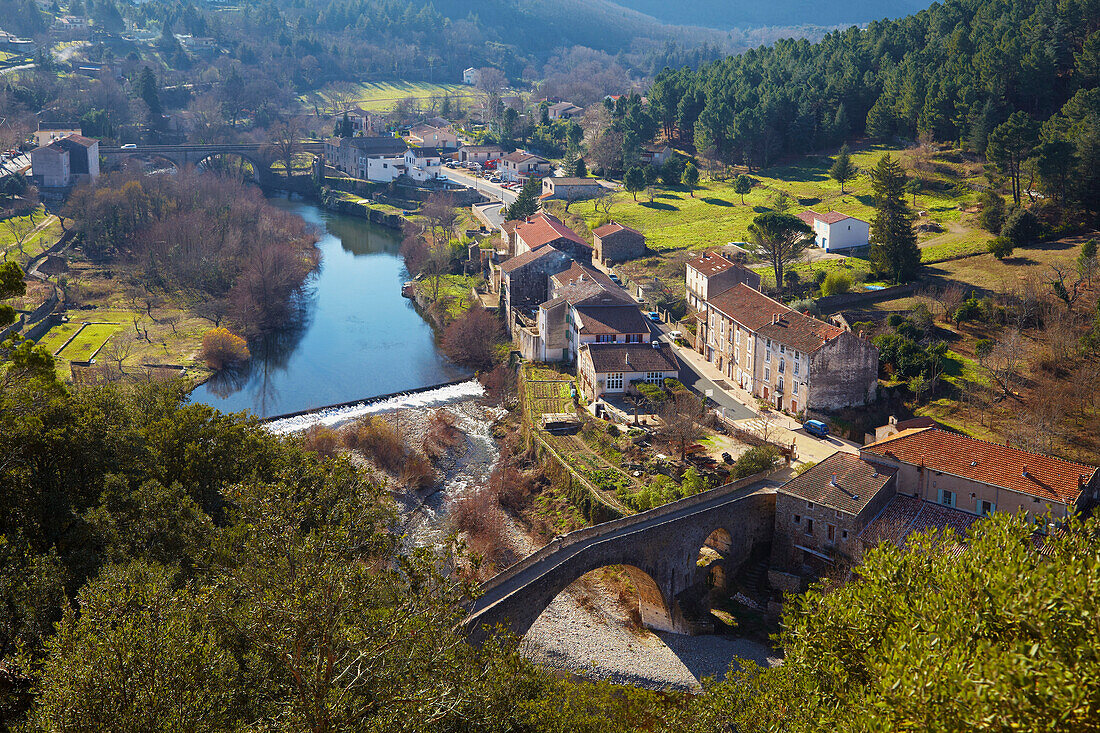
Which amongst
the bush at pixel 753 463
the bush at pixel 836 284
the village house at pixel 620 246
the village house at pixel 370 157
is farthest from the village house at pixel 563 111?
the bush at pixel 753 463

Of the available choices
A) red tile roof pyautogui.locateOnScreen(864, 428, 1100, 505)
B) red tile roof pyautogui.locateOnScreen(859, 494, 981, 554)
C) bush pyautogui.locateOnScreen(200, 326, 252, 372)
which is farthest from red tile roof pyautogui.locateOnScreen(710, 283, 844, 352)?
bush pyautogui.locateOnScreen(200, 326, 252, 372)

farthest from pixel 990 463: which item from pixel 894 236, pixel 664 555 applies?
pixel 894 236

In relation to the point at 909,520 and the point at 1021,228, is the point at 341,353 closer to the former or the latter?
the point at 909,520

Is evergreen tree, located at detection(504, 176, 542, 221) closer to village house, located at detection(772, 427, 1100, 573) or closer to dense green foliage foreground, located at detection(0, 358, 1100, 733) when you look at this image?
village house, located at detection(772, 427, 1100, 573)

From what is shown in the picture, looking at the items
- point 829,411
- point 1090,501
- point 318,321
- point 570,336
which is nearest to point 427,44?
point 318,321

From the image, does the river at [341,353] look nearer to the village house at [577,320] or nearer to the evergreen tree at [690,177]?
the village house at [577,320]

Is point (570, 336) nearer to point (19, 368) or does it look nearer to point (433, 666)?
point (19, 368)
